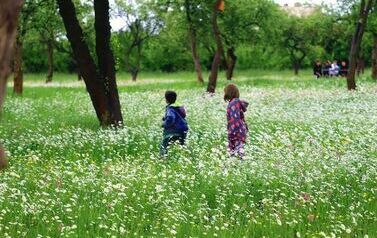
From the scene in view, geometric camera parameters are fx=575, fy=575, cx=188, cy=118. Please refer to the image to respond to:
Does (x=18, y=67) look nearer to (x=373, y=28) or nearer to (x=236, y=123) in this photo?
(x=236, y=123)

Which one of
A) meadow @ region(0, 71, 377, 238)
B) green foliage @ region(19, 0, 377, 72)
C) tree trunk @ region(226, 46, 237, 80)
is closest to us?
meadow @ region(0, 71, 377, 238)

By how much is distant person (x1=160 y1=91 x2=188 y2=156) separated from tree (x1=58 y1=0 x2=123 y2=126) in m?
4.65

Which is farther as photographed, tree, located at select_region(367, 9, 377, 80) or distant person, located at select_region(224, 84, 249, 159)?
tree, located at select_region(367, 9, 377, 80)

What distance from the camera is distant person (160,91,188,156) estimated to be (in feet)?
37.7

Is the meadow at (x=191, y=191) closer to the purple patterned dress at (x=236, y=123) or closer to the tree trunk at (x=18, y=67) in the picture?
the purple patterned dress at (x=236, y=123)

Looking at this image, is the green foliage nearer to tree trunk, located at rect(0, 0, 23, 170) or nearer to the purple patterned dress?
the purple patterned dress

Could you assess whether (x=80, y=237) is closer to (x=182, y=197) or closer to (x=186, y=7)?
(x=182, y=197)

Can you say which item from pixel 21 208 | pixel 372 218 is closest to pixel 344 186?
pixel 372 218

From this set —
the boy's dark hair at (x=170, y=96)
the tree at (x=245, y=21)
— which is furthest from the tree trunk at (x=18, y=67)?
the boy's dark hair at (x=170, y=96)

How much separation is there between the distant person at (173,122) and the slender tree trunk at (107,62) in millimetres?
4654

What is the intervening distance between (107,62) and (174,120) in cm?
531

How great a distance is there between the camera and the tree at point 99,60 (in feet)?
51.4

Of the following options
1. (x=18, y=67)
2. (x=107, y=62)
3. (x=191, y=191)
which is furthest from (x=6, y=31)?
(x=18, y=67)

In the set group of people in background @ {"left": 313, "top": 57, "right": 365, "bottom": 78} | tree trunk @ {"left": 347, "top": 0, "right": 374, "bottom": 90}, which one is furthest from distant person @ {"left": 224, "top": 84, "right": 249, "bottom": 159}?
group of people in background @ {"left": 313, "top": 57, "right": 365, "bottom": 78}
